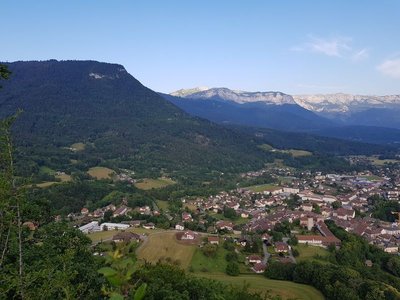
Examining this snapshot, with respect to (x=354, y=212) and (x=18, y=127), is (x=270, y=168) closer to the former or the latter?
(x=354, y=212)

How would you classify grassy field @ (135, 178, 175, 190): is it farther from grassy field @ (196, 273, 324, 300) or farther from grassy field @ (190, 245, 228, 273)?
grassy field @ (196, 273, 324, 300)

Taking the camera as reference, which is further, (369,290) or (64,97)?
(64,97)

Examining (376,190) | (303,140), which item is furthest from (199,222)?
(303,140)

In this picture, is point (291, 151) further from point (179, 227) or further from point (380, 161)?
point (179, 227)

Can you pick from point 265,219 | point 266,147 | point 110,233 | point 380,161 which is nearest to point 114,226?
point 110,233

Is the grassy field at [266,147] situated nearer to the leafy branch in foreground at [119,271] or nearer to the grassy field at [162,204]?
the grassy field at [162,204]

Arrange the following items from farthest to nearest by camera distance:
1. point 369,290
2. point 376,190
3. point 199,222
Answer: point 376,190 → point 199,222 → point 369,290

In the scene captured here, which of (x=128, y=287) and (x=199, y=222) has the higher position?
(x=128, y=287)
